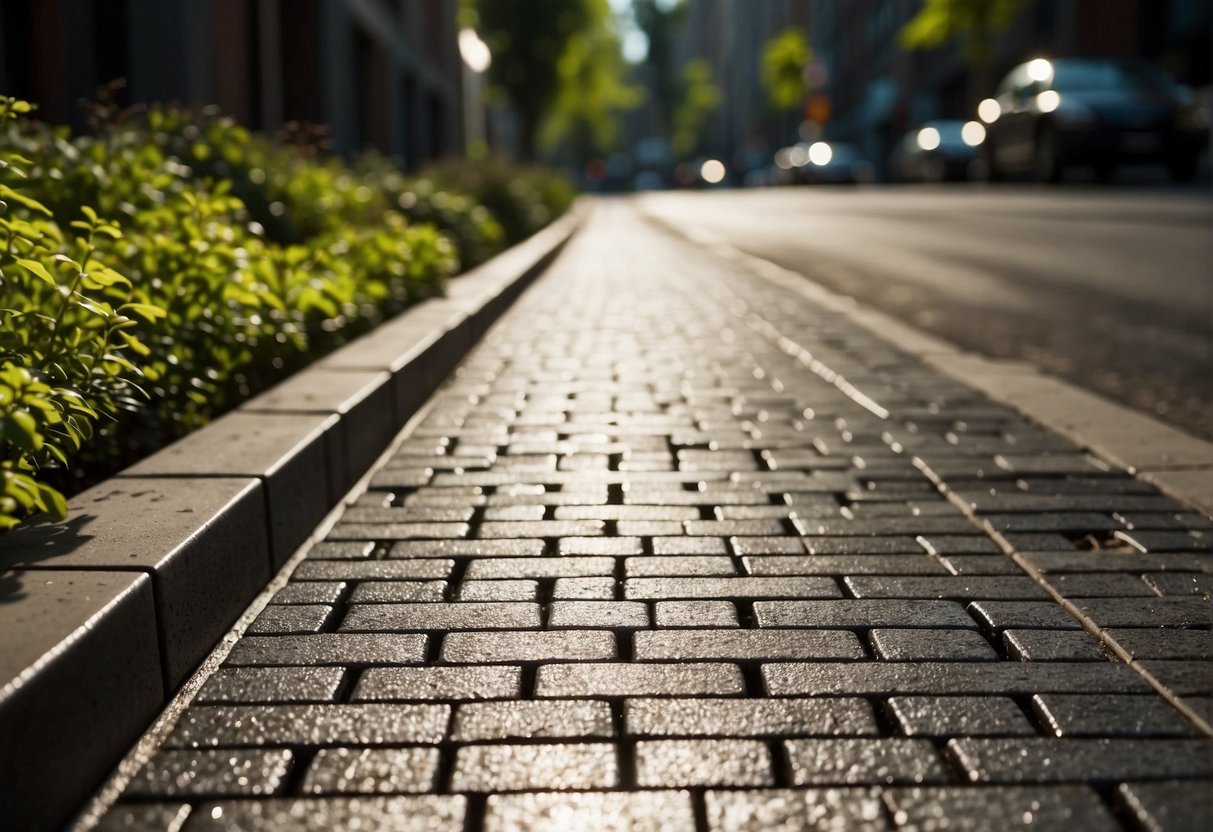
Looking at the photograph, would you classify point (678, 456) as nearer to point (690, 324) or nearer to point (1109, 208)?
point (690, 324)

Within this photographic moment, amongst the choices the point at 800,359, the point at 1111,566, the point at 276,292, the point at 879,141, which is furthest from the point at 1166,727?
the point at 879,141

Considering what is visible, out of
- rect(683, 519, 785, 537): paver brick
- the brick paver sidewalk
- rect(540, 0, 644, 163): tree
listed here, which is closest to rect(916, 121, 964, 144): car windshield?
rect(540, 0, 644, 163): tree

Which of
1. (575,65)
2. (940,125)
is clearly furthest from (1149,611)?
(575,65)

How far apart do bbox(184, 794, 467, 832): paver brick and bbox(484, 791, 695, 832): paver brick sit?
65mm

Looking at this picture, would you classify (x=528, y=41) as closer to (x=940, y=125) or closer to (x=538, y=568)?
(x=940, y=125)

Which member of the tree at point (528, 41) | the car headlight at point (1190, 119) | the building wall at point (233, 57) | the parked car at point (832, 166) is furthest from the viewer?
the parked car at point (832, 166)

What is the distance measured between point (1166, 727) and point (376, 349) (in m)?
3.60

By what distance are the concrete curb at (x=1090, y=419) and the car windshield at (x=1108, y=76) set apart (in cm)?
1563

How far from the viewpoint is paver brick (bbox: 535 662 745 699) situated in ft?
7.93

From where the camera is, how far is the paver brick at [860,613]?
2779 millimetres

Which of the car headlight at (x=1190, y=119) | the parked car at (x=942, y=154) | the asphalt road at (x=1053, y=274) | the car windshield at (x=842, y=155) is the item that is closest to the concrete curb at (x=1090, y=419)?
the asphalt road at (x=1053, y=274)

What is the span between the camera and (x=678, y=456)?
4.47 metres

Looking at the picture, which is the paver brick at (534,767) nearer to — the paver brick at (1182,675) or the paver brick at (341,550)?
the paver brick at (1182,675)

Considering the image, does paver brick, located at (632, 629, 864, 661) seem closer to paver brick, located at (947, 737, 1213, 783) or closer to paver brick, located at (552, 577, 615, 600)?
paver brick, located at (552, 577, 615, 600)
